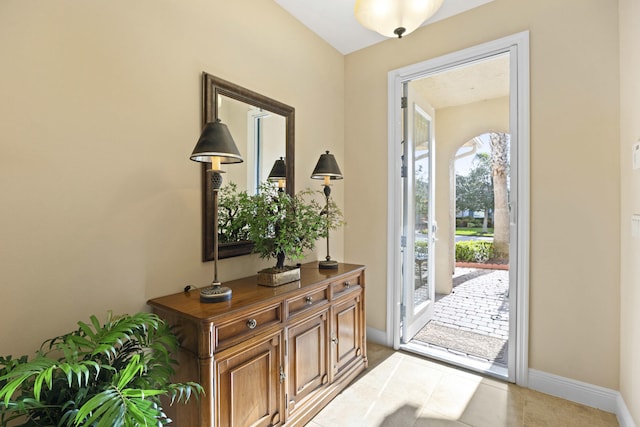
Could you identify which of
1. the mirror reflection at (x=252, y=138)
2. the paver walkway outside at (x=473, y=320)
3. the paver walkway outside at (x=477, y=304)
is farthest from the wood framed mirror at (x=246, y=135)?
the paver walkway outside at (x=477, y=304)

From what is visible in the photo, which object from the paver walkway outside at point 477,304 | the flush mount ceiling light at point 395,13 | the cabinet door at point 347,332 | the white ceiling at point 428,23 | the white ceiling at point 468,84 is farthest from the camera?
the paver walkway outside at point 477,304

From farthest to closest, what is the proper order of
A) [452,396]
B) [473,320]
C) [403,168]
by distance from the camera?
[473,320]
[403,168]
[452,396]

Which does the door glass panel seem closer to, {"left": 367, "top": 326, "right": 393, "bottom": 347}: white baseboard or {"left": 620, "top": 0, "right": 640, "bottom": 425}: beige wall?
{"left": 367, "top": 326, "right": 393, "bottom": 347}: white baseboard

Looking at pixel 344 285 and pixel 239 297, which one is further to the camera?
pixel 344 285

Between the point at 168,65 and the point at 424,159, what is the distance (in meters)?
2.54

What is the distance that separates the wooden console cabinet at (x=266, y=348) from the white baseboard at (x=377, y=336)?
67cm

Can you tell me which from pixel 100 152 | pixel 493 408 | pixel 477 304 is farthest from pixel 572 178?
pixel 100 152

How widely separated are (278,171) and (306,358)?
4.30 ft

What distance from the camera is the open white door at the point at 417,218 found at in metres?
2.81

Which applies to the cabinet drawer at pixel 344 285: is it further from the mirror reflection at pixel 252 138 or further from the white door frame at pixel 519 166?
the white door frame at pixel 519 166

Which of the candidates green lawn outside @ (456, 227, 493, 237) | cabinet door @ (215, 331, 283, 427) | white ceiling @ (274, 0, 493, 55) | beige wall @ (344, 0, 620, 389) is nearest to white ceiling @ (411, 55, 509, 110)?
white ceiling @ (274, 0, 493, 55)

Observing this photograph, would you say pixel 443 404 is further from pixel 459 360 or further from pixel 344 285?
pixel 344 285

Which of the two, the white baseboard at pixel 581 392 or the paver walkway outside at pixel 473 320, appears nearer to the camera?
the white baseboard at pixel 581 392

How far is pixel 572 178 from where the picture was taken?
200 cm
